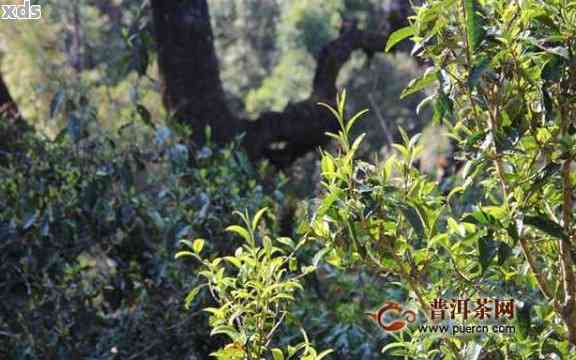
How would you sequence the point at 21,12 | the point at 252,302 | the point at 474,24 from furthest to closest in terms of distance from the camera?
the point at 21,12, the point at 252,302, the point at 474,24

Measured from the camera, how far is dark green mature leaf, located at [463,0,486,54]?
3.83ft

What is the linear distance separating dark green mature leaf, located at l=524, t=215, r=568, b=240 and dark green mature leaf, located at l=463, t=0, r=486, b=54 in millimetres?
240

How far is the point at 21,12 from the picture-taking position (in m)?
4.27

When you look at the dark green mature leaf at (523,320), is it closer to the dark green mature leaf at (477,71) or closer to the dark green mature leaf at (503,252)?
the dark green mature leaf at (503,252)

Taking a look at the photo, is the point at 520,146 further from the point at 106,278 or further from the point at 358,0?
the point at 358,0

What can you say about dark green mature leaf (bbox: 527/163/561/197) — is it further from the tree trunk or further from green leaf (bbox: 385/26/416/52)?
the tree trunk

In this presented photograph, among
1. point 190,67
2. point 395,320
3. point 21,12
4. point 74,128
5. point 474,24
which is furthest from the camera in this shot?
point 21,12

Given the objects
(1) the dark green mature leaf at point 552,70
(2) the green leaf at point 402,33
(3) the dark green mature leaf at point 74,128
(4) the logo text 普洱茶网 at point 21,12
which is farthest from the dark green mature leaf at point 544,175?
(4) the logo text 普洱茶网 at point 21,12

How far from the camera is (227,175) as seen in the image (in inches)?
120

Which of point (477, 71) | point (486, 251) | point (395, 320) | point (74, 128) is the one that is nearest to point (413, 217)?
point (486, 251)

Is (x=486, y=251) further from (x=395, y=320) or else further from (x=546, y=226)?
(x=395, y=320)

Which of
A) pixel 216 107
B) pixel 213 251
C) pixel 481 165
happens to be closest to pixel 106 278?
pixel 213 251

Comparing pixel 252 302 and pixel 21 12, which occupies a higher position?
pixel 21 12

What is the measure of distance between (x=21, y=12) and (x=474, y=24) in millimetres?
3477
